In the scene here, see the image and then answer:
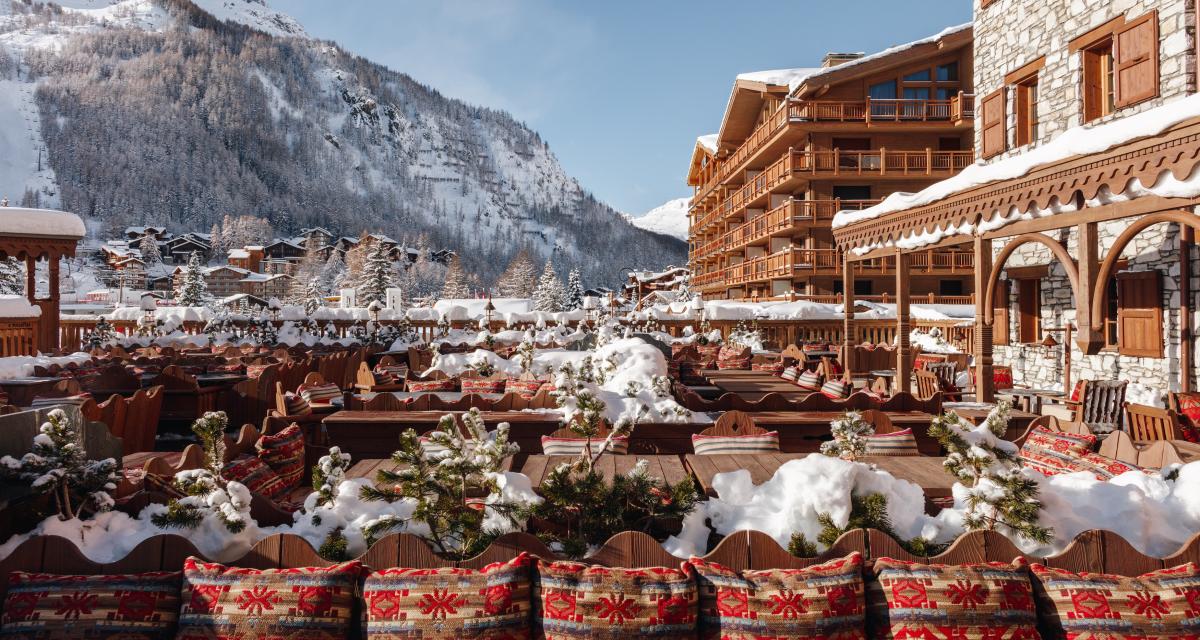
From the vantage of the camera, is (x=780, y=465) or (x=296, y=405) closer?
(x=780, y=465)

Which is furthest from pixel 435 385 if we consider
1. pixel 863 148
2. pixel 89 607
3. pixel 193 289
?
pixel 193 289

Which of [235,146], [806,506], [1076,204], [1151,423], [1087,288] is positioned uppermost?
[235,146]

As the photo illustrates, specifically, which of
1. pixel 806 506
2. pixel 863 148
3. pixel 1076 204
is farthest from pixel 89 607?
pixel 863 148

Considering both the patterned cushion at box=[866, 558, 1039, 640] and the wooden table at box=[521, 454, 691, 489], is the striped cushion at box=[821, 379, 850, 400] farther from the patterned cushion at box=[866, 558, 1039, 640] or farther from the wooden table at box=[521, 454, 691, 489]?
the patterned cushion at box=[866, 558, 1039, 640]

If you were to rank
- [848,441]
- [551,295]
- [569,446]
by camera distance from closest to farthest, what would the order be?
[848,441], [569,446], [551,295]

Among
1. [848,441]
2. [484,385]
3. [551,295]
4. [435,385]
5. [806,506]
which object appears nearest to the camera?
[806,506]

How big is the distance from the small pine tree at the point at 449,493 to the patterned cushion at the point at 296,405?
158 inches

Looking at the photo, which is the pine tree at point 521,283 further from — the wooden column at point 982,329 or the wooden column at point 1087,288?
the wooden column at point 1087,288

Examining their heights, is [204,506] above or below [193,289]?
below

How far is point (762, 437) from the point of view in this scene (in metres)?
4.14

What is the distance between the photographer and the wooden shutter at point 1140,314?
29.1 ft

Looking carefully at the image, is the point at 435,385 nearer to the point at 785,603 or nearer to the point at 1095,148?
the point at 785,603

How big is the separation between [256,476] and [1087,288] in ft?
22.5

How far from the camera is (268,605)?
2035 mm
